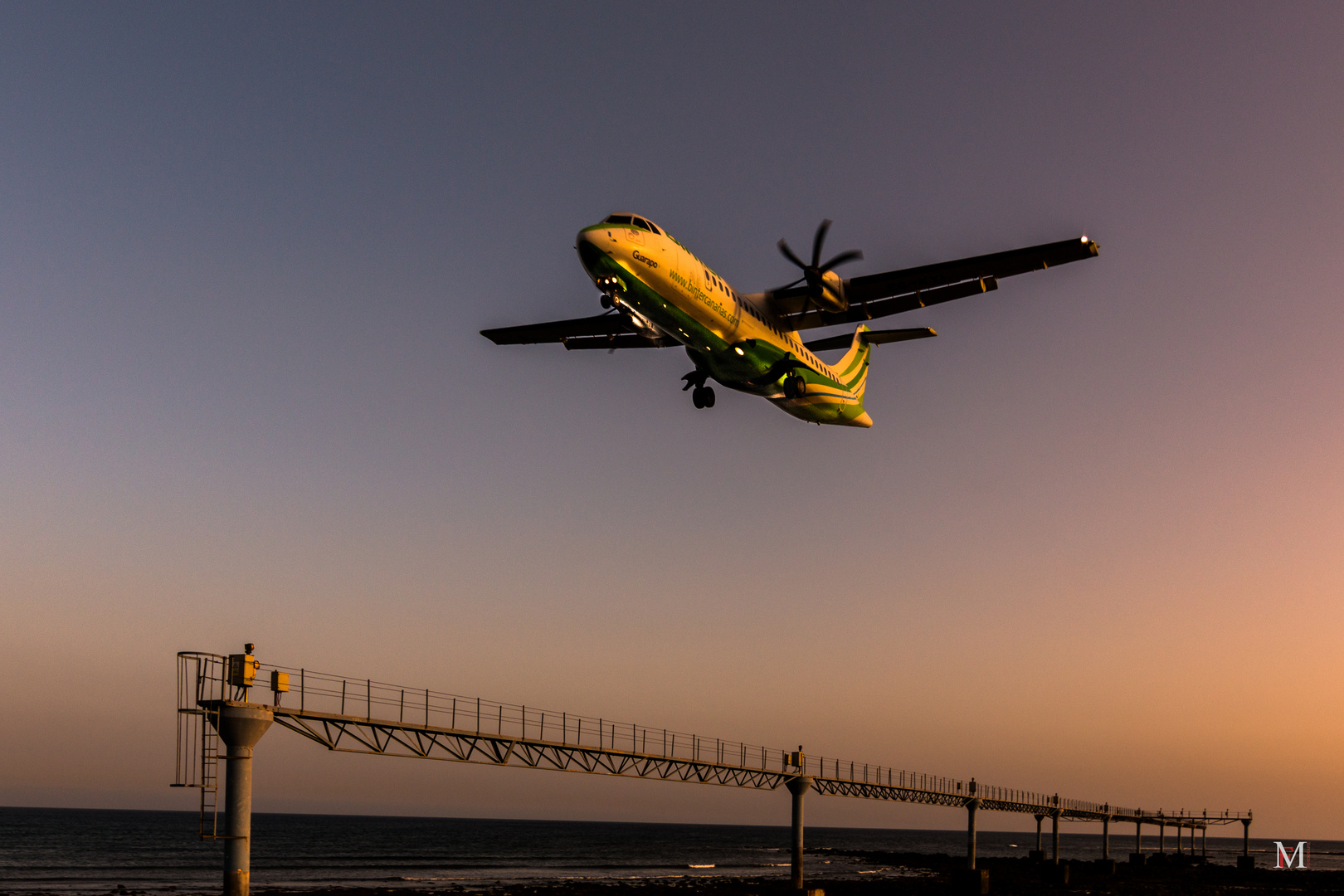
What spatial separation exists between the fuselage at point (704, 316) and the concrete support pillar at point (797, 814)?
23769mm

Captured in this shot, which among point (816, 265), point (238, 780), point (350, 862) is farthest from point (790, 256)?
point (350, 862)

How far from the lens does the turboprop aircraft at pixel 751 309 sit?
92.5ft

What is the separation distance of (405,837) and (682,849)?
51.1 metres

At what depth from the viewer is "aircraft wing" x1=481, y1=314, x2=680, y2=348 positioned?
36.6 meters

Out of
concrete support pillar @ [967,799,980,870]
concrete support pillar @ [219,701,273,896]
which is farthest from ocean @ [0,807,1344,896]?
concrete support pillar @ [219,701,273,896]

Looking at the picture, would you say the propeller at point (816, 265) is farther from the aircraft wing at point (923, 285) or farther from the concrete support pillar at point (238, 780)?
the concrete support pillar at point (238, 780)

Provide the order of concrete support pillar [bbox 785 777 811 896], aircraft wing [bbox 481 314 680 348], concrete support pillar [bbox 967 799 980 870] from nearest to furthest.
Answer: aircraft wing [bbox 481 314 680 348] < concrete support pillar [bbox 785 777 811 896] < concrete support pillar [bbox 967 799 980 870]

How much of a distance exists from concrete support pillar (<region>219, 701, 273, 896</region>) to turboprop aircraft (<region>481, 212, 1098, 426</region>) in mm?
14110

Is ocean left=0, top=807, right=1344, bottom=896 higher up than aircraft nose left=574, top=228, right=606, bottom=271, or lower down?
lower down

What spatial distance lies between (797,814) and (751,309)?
31.8m

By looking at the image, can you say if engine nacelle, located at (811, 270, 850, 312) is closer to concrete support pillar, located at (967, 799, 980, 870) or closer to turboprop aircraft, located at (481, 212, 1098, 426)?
turboprop aircraft, located at (481, 212, 1098, 426)

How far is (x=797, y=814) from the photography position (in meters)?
54.3

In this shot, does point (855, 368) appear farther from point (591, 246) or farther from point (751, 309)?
point (591, 246)

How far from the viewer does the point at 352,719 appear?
31031 mm
